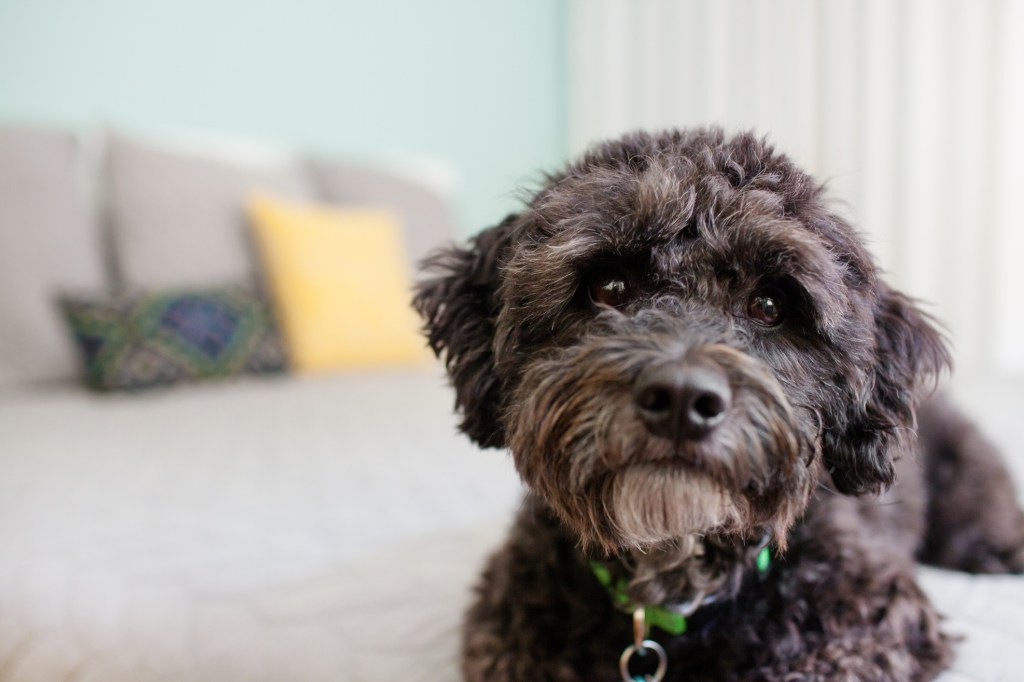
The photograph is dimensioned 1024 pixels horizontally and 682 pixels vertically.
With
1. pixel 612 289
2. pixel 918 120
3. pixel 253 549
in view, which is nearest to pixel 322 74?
pixel 918 120

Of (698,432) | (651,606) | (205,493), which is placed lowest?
(205,493)

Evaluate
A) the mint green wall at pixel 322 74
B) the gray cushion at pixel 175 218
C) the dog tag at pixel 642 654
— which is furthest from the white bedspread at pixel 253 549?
the mint green wall at pixel 322 74

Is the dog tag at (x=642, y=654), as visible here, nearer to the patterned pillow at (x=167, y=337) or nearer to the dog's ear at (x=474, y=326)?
the dog's ear at (x=474, y=326)

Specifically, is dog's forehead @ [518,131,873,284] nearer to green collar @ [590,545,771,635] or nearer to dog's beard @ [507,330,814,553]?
dog's beard @ [507,330,814,553]

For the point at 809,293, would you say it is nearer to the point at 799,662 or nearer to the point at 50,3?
the point at 799,662

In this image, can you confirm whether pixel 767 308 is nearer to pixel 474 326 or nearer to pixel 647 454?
pixel 647 454

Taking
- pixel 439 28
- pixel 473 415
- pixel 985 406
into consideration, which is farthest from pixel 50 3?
pixel 985 406

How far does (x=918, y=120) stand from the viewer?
3926mm

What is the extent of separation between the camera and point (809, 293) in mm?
1083

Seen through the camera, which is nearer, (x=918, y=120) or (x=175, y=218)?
(x=175, y=218)

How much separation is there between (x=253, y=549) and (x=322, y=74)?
352 centimetres

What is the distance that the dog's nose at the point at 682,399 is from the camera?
0.89 m

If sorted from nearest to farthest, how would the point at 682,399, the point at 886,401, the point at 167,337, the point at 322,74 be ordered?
the point at 682,399 → the point at 886,401 → the point at 167,337 → the point at 322,74

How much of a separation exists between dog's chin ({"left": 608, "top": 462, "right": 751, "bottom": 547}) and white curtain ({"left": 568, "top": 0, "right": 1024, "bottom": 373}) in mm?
2917
